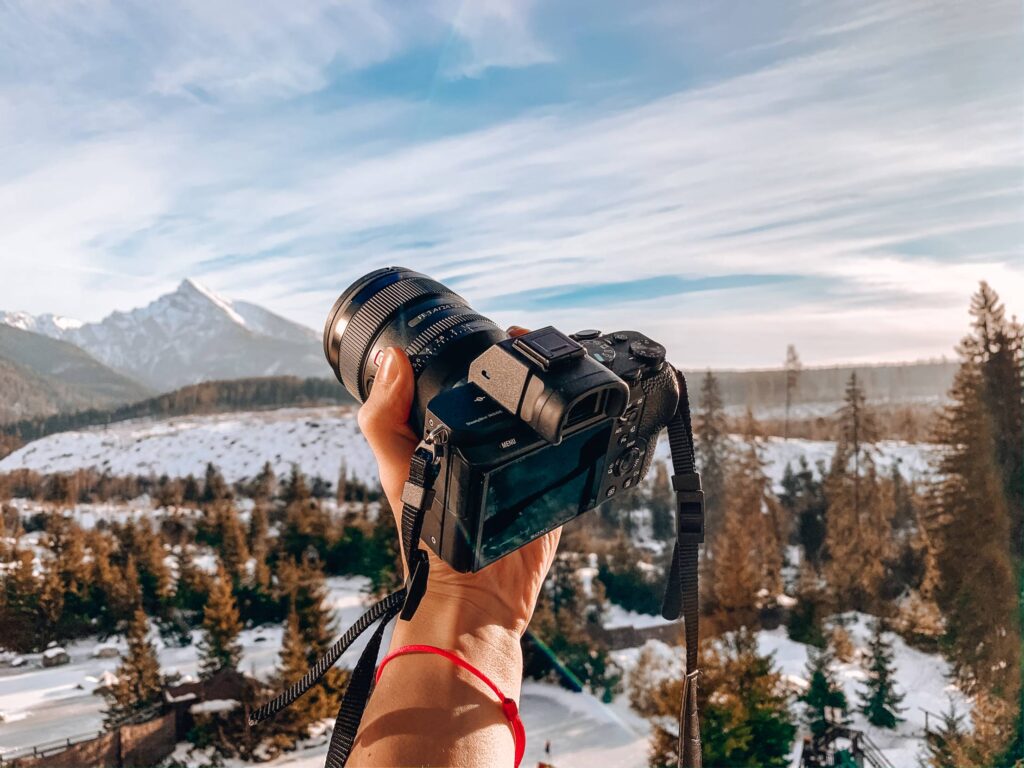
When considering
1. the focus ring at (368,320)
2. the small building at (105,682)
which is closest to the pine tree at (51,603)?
the small building at (105,682)

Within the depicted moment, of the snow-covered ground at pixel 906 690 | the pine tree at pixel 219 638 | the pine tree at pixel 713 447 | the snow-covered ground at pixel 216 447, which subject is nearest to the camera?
the snow-covered ground at pixel 906 690

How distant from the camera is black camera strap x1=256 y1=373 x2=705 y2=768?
637 mm

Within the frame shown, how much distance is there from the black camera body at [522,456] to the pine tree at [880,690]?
9.05 metres

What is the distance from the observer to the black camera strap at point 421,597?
0.64m

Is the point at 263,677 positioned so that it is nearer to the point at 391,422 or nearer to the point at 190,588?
the point at 190,588

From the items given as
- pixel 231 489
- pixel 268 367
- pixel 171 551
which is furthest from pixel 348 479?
pixel 268 367

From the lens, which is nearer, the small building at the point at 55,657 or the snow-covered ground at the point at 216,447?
the small building at the point at 55,657

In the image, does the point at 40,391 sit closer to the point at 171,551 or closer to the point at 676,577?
the point at 171,551

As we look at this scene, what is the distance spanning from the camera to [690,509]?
87cm

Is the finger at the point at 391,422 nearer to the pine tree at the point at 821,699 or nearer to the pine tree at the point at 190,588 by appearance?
the pine tree at the point at 821,699

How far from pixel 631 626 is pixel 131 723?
707 cm

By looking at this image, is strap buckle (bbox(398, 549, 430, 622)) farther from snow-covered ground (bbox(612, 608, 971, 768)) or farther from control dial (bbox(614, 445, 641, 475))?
snow-covered ground (bbox(612, 608, 971, 768))

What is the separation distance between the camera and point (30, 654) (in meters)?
7.80

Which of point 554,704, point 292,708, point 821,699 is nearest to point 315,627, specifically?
point 292,708
